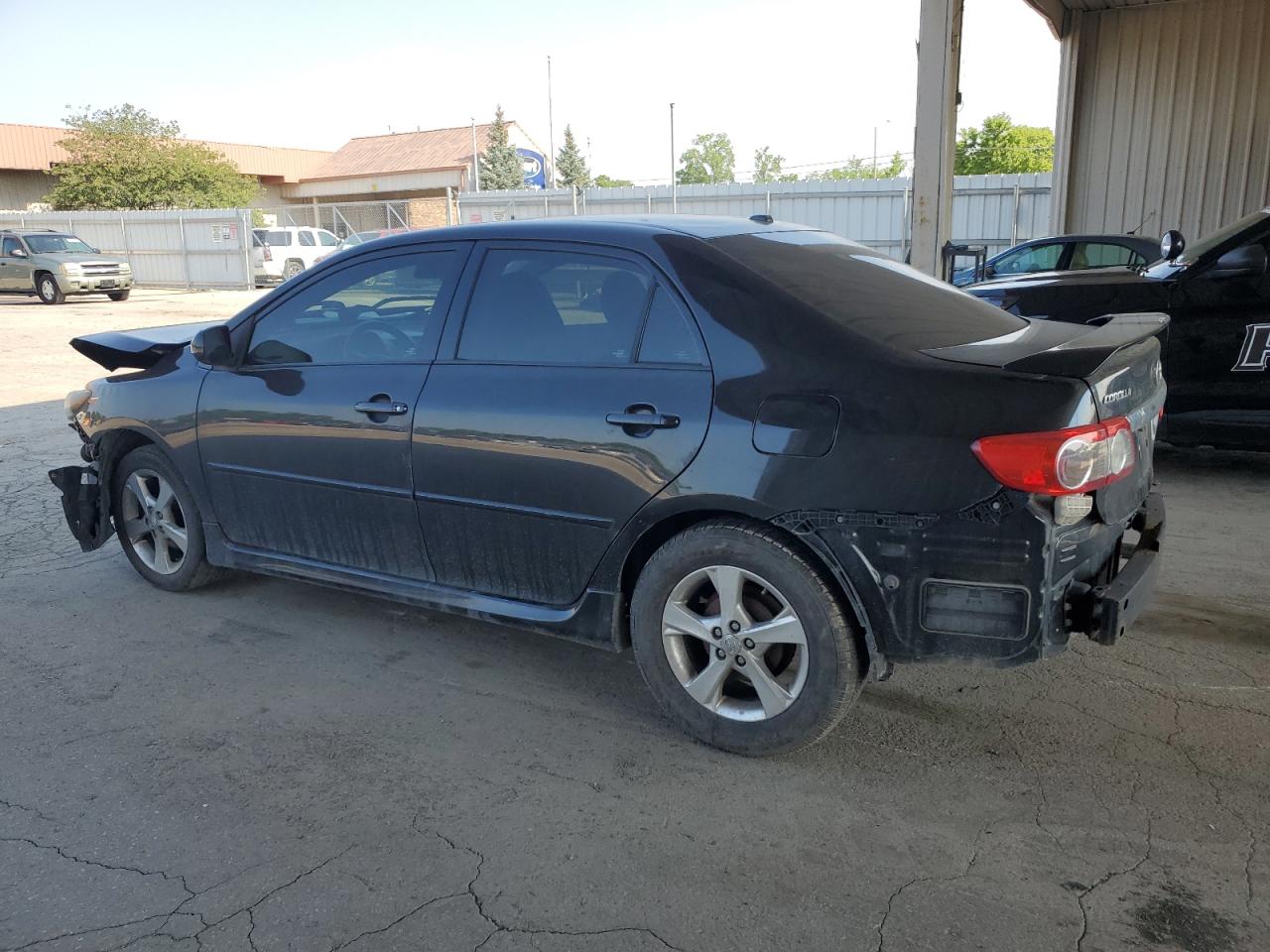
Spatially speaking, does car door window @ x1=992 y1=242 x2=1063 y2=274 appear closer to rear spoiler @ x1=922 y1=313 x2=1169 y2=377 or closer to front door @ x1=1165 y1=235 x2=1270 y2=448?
front door @ x1=1165 y1=235 x2=1270 y2=448

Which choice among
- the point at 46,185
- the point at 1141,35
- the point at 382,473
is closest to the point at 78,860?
the point at 382,473

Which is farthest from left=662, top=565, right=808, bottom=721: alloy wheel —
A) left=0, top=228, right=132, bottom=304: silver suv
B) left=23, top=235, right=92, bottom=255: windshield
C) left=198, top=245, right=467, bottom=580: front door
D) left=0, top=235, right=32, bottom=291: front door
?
left=0, top=235, right=32, bottom=291: front door

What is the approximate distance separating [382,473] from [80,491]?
2131 millimetres

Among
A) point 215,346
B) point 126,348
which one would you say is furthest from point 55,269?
point 215,346

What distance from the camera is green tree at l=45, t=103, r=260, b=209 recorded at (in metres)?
43.8

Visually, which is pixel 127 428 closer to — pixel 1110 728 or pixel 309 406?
pixel 309 406

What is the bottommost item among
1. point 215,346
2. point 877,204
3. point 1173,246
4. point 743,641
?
point 743,641

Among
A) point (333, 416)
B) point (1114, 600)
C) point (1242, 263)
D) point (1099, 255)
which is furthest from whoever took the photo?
point (1099, 255)

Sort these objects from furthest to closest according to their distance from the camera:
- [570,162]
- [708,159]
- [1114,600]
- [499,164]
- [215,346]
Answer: [708,159]
[570,162]
[499,164]
[215,346]
[1114,600]

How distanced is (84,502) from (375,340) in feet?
6.73

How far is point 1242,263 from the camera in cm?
618

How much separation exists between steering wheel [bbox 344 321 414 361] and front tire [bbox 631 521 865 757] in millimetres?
1372

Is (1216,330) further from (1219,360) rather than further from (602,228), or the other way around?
(602,228)

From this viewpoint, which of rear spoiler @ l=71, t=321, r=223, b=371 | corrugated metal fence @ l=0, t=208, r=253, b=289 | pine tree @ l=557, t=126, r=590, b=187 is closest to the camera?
rear spoiler @ l=71, t=321, r=223, b=371
